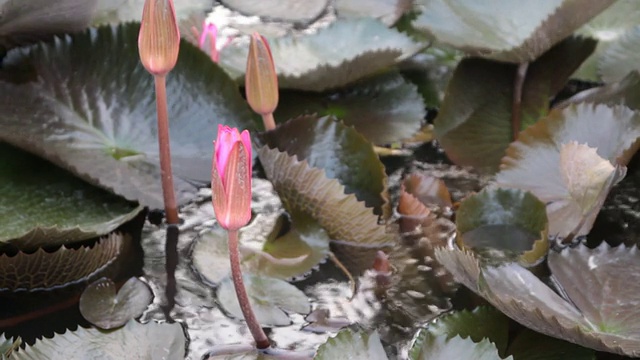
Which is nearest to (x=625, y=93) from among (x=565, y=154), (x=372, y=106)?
(x=565, y=154)

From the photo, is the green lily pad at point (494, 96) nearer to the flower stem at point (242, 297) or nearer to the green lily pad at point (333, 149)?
the green lily pad at point (333, 149)

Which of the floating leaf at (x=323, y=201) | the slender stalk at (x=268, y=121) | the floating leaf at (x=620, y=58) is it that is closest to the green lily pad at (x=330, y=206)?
the floating leaf at (x=323, y=201)

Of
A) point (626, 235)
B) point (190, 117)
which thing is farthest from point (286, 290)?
point (626, 235)

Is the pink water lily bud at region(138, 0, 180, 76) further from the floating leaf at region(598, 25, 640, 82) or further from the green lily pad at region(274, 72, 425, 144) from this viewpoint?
the floating leaf at region(598, 25, 640, 82)

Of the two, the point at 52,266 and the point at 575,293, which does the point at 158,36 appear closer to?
the point at 52,266

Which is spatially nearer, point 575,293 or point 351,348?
point 351,348

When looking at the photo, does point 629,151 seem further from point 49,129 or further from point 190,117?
point 49,129

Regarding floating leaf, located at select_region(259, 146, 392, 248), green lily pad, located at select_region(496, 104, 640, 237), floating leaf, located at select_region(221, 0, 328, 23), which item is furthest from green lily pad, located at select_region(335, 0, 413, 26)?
floating leaf, located at select_region(259, 146, 392, 248)
